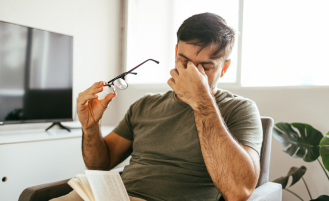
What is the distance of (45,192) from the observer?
100 cm

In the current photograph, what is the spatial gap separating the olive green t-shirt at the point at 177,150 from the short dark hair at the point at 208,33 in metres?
0.22

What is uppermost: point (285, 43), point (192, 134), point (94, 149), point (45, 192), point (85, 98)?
point (285, 43)

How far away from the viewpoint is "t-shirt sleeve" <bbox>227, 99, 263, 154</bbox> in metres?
0.98

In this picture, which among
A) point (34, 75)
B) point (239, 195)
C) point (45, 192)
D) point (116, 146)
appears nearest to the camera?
point (239, 195)

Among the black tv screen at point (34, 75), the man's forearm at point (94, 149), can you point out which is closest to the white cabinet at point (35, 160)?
the black tv screen at point (34, 75)

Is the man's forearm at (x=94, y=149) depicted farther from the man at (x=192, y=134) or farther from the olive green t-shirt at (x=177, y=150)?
the olive green t-shirt at (x=177, y=150)

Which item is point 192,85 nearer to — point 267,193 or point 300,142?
point 267,193

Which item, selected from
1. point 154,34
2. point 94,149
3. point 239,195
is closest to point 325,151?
point 239,195

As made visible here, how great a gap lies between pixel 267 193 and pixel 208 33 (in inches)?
27.1

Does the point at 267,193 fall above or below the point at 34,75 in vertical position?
below

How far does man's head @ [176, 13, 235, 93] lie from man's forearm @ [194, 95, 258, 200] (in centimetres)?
23

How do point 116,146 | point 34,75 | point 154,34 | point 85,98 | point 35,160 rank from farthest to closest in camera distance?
point 154,34 < point 34,75 < point 35,160 < point 116,146 < point 85,98

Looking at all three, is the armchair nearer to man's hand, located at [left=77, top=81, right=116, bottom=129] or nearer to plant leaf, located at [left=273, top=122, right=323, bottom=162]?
man's hand, located at [left=77, top=81, right=116, bottom=129]

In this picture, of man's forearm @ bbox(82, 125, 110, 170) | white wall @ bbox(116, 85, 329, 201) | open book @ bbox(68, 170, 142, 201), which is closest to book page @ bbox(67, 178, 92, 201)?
open book @ bbox(68, 170, 142, 201)
